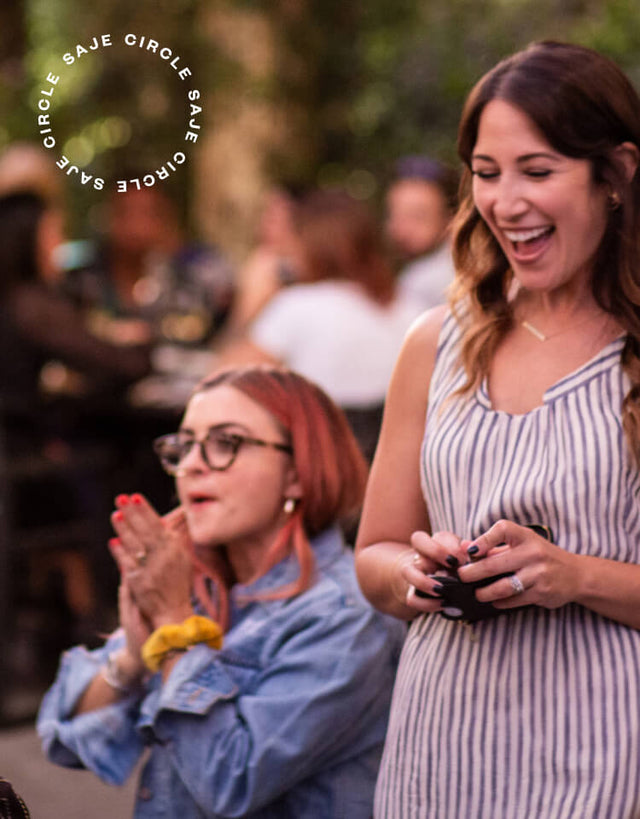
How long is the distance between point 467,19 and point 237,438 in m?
6.23

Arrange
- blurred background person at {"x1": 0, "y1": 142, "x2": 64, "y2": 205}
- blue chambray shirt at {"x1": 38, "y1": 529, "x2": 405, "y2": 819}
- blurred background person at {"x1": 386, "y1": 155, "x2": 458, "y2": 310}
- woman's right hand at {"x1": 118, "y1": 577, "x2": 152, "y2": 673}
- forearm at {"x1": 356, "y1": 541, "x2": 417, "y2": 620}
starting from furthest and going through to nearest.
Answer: blurred background person at {"x1": 386, "y1": 155, "x2": 458, "y2": 310} < blurred background person at {"x1": 0, "y1": 142, "x2": 64, "y2": 205} < woman's right hand at {"x1": 118, "y1": 577, "x2": 152, "y2": 673} < blue chambray shirt at {"x1": 38, "y1": 529, "x2": 405, "y2": 819} < forearm at {"x1": 356, "y1": 541, "x2": 417, "y2": 620}

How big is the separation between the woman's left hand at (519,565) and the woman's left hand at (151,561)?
566 mm

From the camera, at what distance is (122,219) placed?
6402 mm

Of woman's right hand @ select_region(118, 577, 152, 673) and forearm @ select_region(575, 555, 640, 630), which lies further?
woman's right hand @ select_region(118, 577, 152, 673)

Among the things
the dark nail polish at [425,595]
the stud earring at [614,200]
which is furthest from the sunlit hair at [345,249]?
the dark nail polish at [425,595]

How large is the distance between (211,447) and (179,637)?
1.04ft

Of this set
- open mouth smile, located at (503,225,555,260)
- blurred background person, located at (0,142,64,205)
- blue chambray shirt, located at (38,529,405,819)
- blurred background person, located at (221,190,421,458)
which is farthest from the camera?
blurred background person, located at (0,142,64,205)

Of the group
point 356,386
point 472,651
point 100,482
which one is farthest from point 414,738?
point 100,482

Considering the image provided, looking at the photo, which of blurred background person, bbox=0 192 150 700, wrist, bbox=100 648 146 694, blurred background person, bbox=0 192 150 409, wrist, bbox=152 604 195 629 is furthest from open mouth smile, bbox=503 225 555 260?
blurred background person, bbox=0 192 150 409

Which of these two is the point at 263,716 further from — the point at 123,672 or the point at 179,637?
the point at 123,672

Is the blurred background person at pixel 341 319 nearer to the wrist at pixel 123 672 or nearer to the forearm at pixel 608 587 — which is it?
the wrist at pixel 123 672

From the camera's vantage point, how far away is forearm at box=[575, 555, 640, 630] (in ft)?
4.49

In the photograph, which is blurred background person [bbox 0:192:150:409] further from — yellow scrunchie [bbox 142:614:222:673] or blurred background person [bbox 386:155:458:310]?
yellow scrunchie [bbox 142:614:222:673]

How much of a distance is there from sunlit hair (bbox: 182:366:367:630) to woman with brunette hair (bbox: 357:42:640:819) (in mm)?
440
